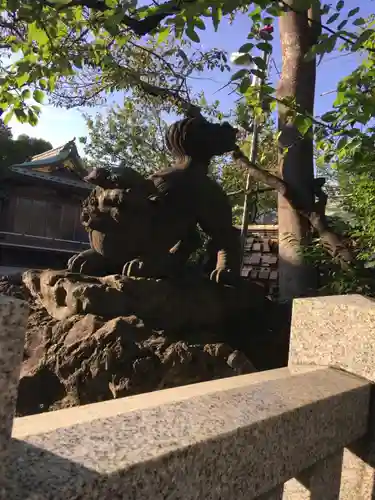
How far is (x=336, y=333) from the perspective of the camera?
67.0 inches

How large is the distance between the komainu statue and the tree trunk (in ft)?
5.63

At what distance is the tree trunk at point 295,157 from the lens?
16.5 feet

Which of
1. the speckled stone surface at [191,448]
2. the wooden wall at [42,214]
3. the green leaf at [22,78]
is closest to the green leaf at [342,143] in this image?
the speckled stone surface at [191,448]

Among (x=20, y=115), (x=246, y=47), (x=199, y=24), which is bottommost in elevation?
(x=20, y=115)

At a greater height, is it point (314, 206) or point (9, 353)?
point (314, 206)

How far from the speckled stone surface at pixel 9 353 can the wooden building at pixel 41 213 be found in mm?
13230

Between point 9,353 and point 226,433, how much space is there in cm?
46

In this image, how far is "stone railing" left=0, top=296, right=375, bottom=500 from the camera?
0.67 metres

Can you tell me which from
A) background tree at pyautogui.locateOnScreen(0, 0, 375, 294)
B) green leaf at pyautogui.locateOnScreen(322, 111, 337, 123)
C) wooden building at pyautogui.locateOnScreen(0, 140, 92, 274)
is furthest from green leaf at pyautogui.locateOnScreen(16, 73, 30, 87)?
wooden building at pyautogui.locateOnScreen(0, 140, 92, 274)

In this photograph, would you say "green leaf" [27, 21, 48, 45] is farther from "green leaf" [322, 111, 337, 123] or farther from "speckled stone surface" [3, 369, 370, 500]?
"speckled stone surface" [3, 369, 370, 500]

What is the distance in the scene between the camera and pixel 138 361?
2.44 metres

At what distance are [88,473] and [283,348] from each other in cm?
275

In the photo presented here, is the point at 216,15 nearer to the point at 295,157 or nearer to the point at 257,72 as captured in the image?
the point at 257,72

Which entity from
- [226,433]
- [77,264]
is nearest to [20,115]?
[77,264]
